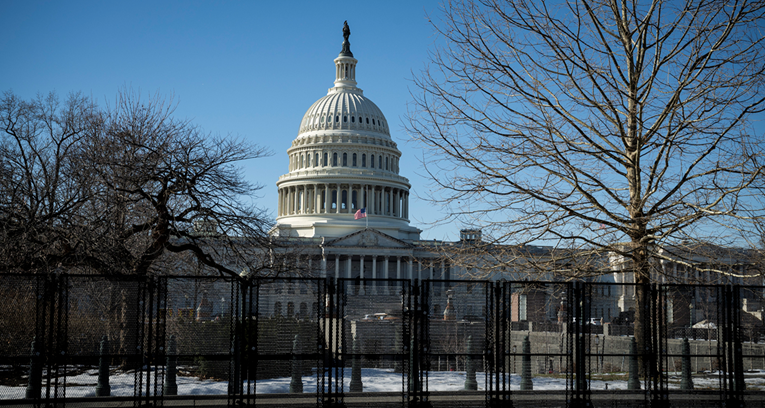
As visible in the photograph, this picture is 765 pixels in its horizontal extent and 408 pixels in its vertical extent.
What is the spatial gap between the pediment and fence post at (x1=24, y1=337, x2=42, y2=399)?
97938mm

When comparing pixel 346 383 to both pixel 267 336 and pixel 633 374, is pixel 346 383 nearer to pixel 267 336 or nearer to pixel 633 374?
pixel 267 336

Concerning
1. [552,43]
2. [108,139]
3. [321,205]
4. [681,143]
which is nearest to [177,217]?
[108,139]

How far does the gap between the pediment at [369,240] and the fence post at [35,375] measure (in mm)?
97938

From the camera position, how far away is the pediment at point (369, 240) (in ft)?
371

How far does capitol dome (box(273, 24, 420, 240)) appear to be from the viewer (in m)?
125

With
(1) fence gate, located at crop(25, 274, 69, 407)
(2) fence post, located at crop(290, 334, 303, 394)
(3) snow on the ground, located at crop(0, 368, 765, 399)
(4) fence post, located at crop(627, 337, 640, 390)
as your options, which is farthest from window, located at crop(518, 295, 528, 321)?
(1) fence gate, located at crop(25, 274, 69, 407)

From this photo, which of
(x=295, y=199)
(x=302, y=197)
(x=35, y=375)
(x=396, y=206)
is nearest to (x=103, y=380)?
(x=35, y=375)

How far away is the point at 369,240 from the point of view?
114 m

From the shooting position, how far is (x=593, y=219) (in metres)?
17.5

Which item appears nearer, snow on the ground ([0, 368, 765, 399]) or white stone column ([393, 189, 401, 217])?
snow on the ground ([0, 368, 765, 399])

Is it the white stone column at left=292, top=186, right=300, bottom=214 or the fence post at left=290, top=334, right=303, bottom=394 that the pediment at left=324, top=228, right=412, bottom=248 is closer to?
the white stone column at left=292, top=186, right=300, bottom=214

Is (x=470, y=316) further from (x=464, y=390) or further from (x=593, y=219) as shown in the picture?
(x=593, y=219)

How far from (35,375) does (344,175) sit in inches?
4424

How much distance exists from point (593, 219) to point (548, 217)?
1.01 m
